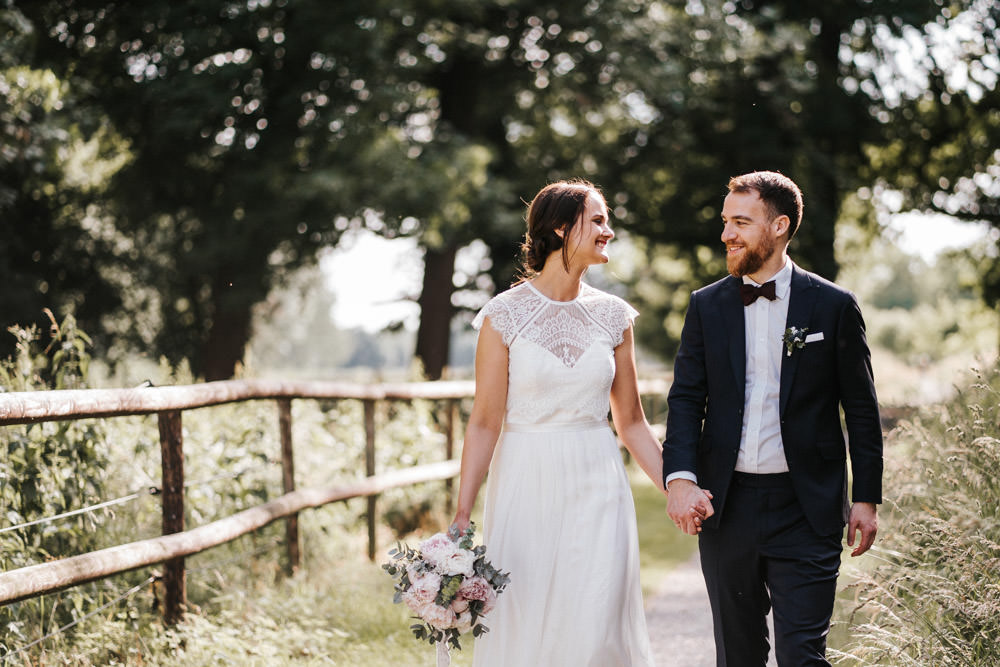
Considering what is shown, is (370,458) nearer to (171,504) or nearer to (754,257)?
(171,504)

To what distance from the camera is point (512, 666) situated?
400 centimetres

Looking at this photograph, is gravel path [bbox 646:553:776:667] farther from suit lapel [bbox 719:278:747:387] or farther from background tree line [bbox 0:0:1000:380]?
background tree line [bbox 0:0:1000:380]

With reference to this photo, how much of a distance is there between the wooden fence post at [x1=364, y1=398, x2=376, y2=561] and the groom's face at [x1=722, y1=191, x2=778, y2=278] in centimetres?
435

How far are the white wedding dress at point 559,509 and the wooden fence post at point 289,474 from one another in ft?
8.95

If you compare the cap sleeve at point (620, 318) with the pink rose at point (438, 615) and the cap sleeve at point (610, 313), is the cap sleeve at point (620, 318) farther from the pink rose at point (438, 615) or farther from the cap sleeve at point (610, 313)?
the pink rose at point (438, 615)

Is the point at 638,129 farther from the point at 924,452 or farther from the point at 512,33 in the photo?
the point at 924,452

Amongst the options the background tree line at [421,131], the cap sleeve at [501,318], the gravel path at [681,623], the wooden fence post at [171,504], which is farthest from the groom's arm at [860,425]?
the background tree line at [421,131]

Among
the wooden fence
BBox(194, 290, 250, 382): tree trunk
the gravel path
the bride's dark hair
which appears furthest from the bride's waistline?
BBox(194, 290, 250, 382): tree trunk

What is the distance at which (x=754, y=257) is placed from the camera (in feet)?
12.4

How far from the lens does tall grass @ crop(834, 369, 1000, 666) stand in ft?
13.0

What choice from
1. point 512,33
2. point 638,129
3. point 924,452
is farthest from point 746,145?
point 924,452

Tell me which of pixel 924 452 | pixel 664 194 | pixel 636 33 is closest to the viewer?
pixel 924 452

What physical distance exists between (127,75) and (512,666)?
1424 cm

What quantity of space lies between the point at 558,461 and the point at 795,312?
41.3 inches
